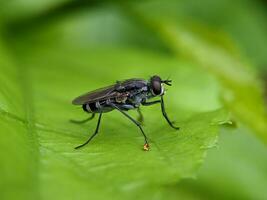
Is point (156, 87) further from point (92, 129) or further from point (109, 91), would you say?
point (92, 129)

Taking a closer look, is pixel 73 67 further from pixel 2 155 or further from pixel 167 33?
pixel 2 155

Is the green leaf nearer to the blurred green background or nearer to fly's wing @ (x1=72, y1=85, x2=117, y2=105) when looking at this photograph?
the blurred green background

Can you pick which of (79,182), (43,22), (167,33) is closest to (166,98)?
(167,33)

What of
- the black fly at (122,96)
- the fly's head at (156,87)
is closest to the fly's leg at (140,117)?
the black fly at (122,96)

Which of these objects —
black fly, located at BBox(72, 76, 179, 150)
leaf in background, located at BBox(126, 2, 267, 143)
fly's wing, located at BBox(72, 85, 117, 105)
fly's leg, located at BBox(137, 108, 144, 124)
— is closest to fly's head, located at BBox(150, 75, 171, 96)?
black fly, located at BBox(72, 76, 179, 150)

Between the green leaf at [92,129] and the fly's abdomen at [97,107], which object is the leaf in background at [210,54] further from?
the fly's abdomen at [97,107]
